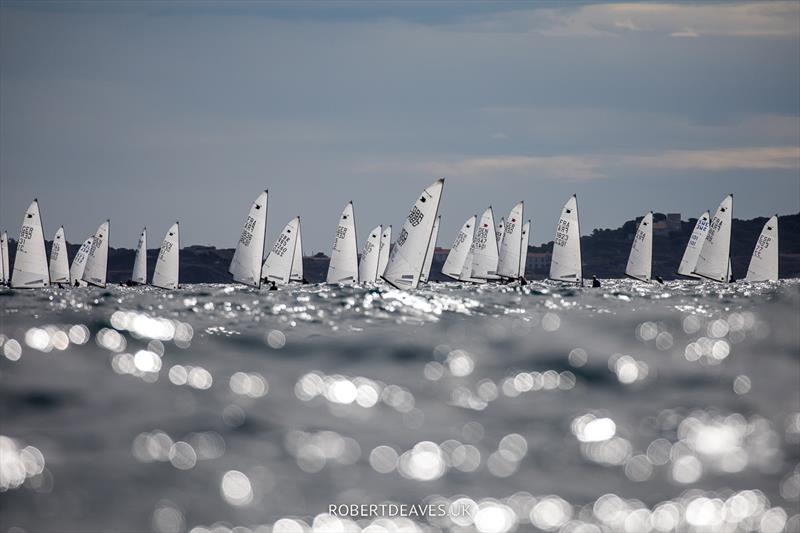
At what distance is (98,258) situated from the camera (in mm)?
102812

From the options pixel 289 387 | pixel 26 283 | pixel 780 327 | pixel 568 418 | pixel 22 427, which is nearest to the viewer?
pixel 22 427

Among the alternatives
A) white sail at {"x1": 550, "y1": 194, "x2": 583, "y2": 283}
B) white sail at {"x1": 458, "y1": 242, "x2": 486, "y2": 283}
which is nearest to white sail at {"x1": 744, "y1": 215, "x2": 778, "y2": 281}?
white sail at {"x1": 550, "y1": 194, "x2": 583, "y2": 283}

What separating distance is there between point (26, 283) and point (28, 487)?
79241 millimetres

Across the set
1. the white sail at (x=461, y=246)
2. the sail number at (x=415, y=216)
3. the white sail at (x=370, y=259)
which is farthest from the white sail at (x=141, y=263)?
the sail number at (x=415, y=216)

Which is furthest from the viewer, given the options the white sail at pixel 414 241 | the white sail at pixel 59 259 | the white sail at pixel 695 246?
the white sail at pixel 59 259

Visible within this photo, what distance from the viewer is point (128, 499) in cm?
1028

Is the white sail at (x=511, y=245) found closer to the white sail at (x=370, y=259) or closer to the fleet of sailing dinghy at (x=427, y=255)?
the fleet of sailing dinghy at (x=427, y=255)

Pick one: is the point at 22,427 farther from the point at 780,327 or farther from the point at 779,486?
the point at 780,327

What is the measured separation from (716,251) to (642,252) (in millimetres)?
8563

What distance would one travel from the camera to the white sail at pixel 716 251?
9162 cm

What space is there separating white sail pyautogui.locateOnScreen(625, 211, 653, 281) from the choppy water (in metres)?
76.5

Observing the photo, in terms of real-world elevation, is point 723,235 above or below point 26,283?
above

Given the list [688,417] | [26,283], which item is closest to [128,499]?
[688,417]

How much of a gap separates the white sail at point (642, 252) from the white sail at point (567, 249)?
42.1 feet
